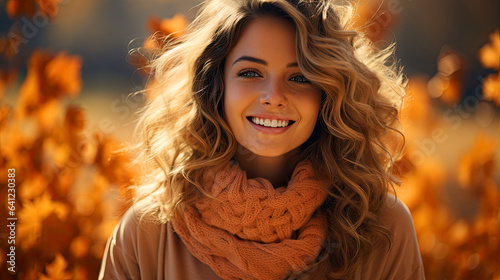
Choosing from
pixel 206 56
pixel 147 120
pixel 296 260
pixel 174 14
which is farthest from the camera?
pixel 174 14

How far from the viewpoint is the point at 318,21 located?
1.62 m

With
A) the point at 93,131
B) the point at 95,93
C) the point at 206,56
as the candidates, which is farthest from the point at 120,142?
the point at 206,56

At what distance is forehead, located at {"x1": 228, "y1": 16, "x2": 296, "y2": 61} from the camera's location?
5.27 feet

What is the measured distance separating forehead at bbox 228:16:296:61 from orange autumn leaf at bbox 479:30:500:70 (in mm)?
1044

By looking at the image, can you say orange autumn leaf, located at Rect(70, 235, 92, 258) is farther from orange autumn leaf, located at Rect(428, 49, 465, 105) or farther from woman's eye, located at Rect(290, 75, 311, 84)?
orange autumn leaf, located at Rect(428, 49, 465, 105)

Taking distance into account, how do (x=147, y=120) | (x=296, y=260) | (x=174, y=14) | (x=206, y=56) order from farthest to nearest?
(x=174, y=14)
(x=147, y=120)
(x=206, y=56)
(x=296, y=260)

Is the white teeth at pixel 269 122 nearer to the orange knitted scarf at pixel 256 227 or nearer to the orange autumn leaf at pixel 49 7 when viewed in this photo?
the orange knitted scarf at pixel 256 227

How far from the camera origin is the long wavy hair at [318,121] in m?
1.62

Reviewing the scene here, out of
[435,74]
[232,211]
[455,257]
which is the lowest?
[455,257]

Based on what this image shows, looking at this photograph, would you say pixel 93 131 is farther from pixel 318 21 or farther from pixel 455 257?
pixel 455 257

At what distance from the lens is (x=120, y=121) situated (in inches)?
82.6

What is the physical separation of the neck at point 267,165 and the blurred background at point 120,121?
1.87 ft

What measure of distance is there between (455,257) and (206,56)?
4.92 ft

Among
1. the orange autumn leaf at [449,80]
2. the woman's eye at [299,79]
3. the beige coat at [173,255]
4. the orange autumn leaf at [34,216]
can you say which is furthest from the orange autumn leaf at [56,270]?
the orange autumn leaf at [449,80]
